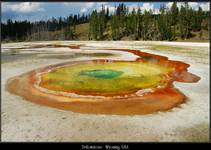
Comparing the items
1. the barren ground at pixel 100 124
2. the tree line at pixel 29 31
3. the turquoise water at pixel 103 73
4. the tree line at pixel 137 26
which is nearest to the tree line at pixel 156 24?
the tree line at pixel 137 26

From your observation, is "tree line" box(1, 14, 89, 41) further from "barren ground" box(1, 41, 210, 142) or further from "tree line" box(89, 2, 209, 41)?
"barren ground" box(1, 41, 210, 142)

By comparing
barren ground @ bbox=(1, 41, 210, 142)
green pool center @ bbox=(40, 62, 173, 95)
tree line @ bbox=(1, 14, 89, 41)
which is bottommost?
barren ground @ bbox=(1, 41, 210, 142)

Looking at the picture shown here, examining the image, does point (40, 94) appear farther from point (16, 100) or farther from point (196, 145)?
point (196, 145)

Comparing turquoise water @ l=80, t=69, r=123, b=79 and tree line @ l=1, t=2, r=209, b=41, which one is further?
tree line @ l=1, t=2, r=209, b=41

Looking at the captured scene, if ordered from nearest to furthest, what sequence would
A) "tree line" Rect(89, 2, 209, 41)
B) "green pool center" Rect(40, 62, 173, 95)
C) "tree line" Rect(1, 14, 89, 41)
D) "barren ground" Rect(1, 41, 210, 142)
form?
"barren ground" Rect(1, 41, 210, 142), "green pool center" Rect(40, 62, 173, 95), "tree line" Rect(89, 2, 209, 41), "tree line" Rect(1, 14, 89, 41)

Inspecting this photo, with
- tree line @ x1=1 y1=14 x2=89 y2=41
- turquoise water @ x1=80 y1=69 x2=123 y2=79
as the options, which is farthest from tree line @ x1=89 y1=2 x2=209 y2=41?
turquoise water @ x1=80 y1=69 x2=123 y2=79

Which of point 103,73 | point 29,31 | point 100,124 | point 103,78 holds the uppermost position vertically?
point 29,31

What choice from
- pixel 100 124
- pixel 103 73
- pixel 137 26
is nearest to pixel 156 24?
pixel 137 26

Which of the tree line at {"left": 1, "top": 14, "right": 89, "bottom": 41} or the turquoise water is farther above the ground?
the tree line at {"left": 1, "top": 14, "right": 89, "bottom": 41}

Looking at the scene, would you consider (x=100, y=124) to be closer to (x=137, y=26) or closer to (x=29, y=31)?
(x=137, y=26)

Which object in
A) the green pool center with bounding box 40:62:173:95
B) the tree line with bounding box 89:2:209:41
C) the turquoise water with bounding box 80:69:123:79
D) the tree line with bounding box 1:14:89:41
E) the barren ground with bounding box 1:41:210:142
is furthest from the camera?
the tree line with bounding box 1:14:89:41
